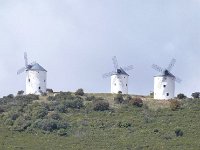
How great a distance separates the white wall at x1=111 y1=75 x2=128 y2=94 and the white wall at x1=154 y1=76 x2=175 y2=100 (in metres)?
5.69

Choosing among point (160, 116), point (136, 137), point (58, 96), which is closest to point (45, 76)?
point (58, 96)

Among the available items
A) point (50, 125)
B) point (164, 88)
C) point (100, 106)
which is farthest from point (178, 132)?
point (164, 88)

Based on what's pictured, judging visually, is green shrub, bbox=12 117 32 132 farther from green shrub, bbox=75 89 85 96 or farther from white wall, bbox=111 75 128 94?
white wall, bbox=111 75 128 94

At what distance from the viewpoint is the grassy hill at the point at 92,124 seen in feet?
228

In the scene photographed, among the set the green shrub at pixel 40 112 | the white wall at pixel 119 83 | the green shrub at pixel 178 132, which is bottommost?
the green shrub at pixel 178 132

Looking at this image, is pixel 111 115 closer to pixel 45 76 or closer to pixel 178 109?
pixel 178 109

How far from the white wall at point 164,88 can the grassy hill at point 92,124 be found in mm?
2158

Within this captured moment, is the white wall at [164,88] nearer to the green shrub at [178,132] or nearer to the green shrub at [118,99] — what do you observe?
the green shrub at [118,99]

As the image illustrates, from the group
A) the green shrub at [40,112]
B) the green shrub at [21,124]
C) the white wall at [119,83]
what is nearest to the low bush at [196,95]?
the white wall at [119,83]

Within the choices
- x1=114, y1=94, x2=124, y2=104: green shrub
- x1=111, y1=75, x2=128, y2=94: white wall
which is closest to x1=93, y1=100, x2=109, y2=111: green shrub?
x1=114, y1=94, x2=124, y2=104: green shrub

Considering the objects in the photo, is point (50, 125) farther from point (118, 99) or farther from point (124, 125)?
point (118, 99)

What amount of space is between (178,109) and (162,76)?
33.2 feet

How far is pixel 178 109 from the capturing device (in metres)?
85.6

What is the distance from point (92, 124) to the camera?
7825 cm
